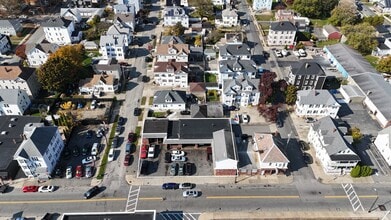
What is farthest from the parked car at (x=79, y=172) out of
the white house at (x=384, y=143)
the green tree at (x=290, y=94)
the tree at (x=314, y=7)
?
the tree at (x=314, y=7)

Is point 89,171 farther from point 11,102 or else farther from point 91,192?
point 11,102

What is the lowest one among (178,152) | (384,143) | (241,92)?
(178,152)

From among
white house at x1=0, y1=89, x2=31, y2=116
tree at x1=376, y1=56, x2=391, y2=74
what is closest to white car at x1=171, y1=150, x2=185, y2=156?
white house at x1=0, y1=89, x2=31, y2=116

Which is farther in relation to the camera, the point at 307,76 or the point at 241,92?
the point at 307,76

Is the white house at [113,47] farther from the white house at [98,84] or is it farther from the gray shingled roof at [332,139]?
the gray shingled roof at [332,139]

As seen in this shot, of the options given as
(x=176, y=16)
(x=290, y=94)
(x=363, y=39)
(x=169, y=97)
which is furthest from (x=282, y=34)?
(x=169, y=97)

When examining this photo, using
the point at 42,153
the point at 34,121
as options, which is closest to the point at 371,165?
the point at 42,153
